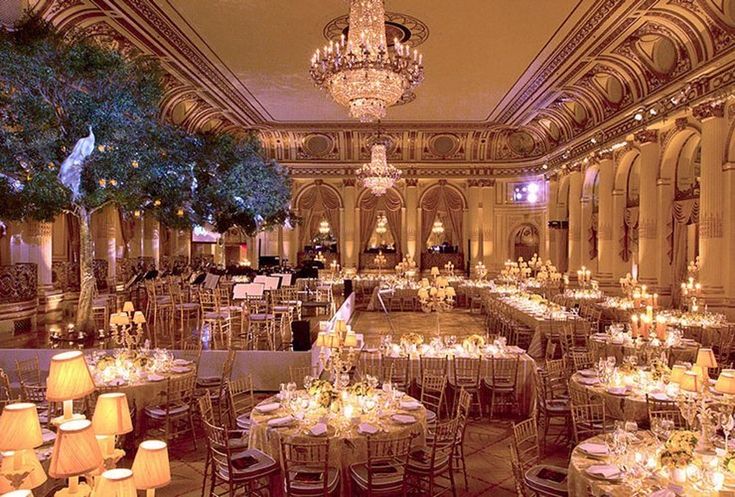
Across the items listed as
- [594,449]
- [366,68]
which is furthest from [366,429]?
[366,68]

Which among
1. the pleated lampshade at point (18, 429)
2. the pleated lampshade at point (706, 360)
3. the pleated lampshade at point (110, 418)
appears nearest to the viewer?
the pleated lampshade at point (18, 429)

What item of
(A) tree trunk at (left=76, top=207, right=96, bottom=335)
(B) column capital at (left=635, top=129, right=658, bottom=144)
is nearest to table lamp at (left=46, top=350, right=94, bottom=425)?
(A) tree trunk at (left=76, top=207, right=96, bottom=335)

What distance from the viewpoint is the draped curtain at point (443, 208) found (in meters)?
24.5

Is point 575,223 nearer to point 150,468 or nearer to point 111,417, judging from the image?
point 111,417

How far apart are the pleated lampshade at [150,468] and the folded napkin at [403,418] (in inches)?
110

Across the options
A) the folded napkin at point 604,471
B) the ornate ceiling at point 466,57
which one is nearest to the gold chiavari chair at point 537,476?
the folded napkin at point 604,471

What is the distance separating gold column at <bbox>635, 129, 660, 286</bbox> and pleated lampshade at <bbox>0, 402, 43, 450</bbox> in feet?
47.0

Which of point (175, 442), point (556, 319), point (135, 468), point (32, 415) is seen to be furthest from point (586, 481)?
point (556, 319)

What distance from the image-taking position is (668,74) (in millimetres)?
12609

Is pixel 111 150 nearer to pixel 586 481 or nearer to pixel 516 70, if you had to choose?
pixel 586 481

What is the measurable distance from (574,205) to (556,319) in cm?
971

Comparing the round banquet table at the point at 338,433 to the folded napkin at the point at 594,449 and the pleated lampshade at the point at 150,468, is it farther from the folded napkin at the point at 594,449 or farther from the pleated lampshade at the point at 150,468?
the pleated lampshade at the point at 150,468

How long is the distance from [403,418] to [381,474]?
527mm

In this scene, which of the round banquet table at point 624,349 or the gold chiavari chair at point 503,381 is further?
the round banquet table at point 624,349
